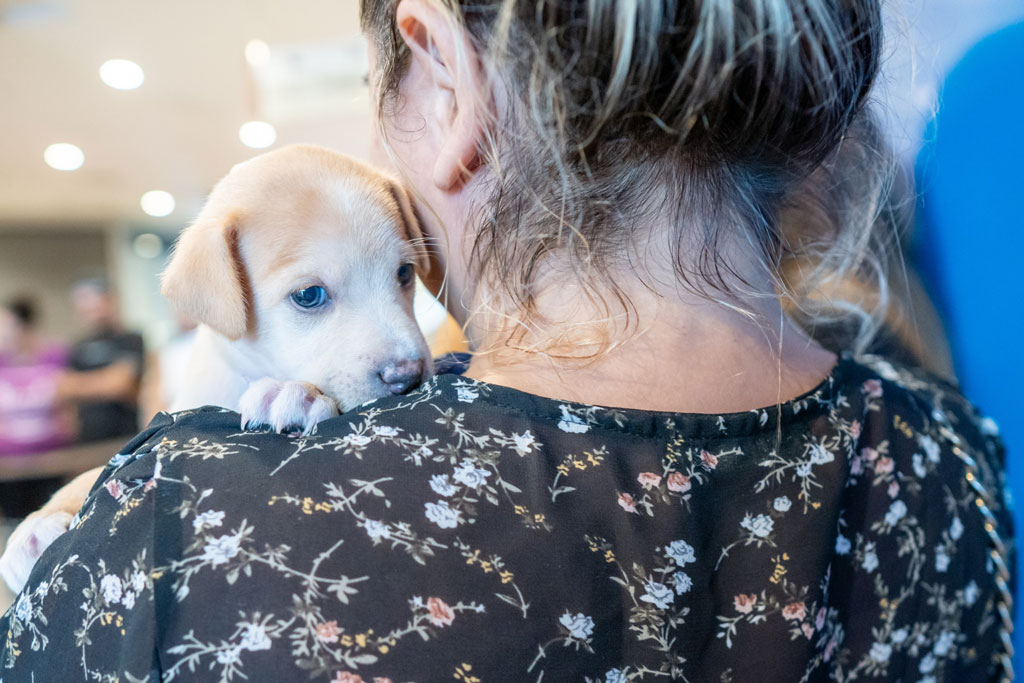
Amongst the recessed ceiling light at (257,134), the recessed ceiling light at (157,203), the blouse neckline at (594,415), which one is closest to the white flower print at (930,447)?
the blouse neckline at (594,415)

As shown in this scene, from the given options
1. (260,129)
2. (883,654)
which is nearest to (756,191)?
(883,654)

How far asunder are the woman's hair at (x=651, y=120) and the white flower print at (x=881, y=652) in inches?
14.7

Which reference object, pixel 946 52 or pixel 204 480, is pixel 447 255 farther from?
pixel 946 52

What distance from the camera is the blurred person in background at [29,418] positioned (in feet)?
12.2

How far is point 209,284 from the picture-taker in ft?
3.32

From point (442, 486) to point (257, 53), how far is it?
4853 millimetres

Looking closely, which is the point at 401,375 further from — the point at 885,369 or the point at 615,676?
the point at 885,369

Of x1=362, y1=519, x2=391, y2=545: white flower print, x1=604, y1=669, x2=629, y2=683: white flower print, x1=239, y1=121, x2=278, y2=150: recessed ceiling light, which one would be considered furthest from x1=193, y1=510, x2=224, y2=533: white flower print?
x1=239, y1=121, x2=278, y2=150: recessed ceiling light

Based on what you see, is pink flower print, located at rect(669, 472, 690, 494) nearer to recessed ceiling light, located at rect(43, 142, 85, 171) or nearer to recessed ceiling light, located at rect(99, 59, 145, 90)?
recessed ceiling light, located at rect(99, 59, 145, 90)

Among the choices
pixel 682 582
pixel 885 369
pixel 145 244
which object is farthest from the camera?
pixel 145 244

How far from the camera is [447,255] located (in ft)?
3.26

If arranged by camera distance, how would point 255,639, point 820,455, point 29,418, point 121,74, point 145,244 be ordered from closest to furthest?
point 255,639 < point 820,455 < point 29,418 < point 121,74 < point 145,244

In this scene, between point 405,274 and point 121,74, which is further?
point 121,74

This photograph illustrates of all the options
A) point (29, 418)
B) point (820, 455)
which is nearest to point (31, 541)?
point (820, 455)
